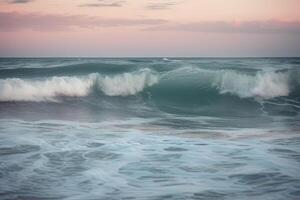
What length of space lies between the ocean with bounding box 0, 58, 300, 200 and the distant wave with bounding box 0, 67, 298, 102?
35 mm

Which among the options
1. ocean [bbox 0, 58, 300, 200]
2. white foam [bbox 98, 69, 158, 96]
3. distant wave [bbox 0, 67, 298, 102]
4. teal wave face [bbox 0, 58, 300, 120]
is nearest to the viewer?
ocean [bbox 0, 58, 300, 200]

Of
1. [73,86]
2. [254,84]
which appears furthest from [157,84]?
[254,84]

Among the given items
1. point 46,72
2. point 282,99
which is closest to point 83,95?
point 46,72

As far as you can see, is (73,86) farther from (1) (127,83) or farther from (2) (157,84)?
(2) (157,84)

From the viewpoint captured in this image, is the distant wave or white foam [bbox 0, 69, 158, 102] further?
the distant wave

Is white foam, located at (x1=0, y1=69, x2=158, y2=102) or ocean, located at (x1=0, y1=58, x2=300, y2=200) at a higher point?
white foam, located at (x1=0, y1=69, x2=158, y2=102)

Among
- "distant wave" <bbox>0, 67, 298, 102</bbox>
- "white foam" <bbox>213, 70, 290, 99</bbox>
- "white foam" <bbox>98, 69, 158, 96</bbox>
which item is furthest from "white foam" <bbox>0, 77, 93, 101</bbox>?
"white foam" <bbox>213, 70, 290, 99</bbox>

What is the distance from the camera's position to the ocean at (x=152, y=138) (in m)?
3.79

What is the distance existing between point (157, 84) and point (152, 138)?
8.11 m

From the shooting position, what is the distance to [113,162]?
471 cm

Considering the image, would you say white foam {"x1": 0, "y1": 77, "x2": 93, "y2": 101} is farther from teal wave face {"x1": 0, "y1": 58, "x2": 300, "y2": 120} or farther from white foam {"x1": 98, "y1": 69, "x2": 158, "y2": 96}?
white foam {"x1": 98, "y1": 69, "x2": 158, "y2": 96}

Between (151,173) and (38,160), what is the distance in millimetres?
1432

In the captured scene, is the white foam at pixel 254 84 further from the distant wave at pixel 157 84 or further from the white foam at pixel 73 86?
the white foam at pixel 73 86

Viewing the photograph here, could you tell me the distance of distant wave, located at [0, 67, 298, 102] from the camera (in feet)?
40.4
